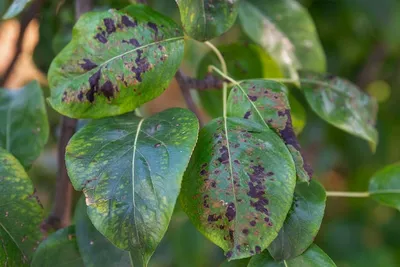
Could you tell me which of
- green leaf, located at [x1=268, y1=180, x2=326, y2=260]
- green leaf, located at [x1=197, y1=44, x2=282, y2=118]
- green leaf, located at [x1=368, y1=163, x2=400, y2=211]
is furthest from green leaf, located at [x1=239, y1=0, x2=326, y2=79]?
green leaf, located at [x1=268, y1=180, x2=326, y2=260]

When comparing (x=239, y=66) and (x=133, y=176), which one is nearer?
(x=133, y=176)

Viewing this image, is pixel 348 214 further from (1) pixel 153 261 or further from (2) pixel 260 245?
(2) pixel 260 245

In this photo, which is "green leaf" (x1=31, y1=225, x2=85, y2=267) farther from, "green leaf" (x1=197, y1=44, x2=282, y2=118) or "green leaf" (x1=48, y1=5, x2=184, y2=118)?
"green leaf" (x1=197, y1=44, x2=282, y2=118)

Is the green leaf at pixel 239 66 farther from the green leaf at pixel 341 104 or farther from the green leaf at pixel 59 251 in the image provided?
the green leaf at pixel 59 251

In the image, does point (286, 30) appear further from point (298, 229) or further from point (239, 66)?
point (298, 229)

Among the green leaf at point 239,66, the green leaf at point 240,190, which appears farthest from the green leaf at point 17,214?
the green leaf at point 239,66

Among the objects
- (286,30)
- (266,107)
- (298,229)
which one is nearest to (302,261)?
(298,229)
